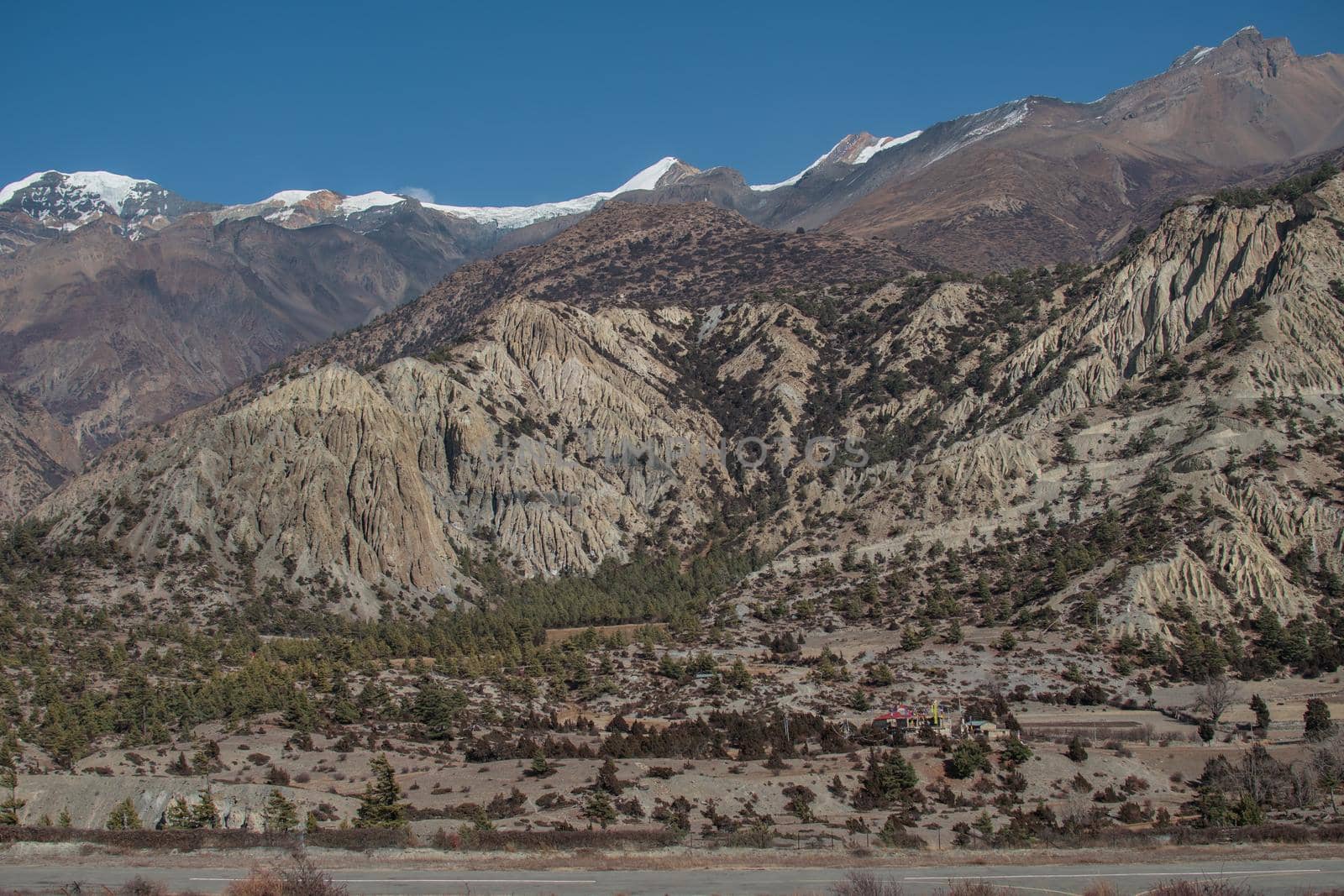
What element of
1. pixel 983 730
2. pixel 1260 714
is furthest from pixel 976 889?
pixel 1260 714

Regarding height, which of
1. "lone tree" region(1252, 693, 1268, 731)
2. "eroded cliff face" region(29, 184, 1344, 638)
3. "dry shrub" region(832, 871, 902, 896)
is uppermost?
"eroded cliff face" region(29, 184, 1344, 638)

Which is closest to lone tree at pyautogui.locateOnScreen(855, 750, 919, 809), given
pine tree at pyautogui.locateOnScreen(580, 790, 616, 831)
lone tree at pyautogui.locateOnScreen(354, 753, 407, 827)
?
pine tree at pyautogui.locateOnScreen(580, 790, 616, 831)

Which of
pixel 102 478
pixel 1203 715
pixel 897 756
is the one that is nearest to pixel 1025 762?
pixel 897 756

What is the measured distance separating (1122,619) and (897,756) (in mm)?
36768

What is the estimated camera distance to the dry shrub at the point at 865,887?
33.4 metres

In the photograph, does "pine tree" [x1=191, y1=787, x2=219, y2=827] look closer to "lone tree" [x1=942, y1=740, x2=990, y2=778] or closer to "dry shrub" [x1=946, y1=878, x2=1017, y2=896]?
"dry shrub" [x1=946, y1=878, x2=1017, y2=896]

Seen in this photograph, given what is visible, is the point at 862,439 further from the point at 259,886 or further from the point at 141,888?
the point at 259,886

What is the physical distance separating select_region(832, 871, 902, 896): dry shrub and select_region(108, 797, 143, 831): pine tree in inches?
1111

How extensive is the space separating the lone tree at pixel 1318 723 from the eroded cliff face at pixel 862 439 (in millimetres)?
21666

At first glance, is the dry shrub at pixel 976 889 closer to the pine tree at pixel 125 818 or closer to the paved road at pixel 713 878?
the paved road at pixel 713 878

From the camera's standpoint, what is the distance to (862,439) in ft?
480

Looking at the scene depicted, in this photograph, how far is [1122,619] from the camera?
8656cm

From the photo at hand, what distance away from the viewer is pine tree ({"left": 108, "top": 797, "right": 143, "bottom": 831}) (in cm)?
4825

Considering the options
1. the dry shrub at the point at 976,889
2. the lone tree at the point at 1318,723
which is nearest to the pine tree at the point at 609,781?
the dry shrub at the point at 976,889
